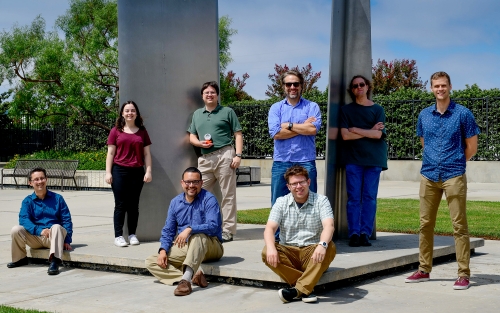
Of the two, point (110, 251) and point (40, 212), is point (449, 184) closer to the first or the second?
point (110, 251)

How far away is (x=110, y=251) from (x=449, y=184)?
3.58m

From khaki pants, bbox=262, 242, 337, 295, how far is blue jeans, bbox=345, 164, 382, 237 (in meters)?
1.82

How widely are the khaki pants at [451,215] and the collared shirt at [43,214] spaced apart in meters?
3.70

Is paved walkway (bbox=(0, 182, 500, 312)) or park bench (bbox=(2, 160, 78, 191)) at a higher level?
park bench (bbox=(2, 160, 78, 191))

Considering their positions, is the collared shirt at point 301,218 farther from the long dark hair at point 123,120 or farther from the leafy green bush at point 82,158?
the leafy green bush at point 82,158

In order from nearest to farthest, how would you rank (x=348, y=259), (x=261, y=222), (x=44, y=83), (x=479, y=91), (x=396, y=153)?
(x=348, y=259), (x=261, y=222), (x=479, y=91), (x=396, y=153), (x=44, y=83)

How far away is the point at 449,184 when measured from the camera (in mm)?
6254

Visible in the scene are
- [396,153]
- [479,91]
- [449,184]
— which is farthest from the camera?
[396,153]

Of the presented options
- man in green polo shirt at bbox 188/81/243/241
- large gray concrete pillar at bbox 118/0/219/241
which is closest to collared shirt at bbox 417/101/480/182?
man in green polo shirt at bbox 188/81/243/241

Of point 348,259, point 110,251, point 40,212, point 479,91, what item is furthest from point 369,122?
point 479,91

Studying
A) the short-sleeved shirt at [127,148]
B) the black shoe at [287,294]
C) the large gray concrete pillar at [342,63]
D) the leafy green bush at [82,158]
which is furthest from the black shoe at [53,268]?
the leafy green bush at [82,158]

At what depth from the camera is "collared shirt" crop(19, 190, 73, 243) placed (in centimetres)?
760

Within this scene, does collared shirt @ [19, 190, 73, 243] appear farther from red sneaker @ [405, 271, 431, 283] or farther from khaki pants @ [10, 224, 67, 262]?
red sneaker @ [405, 271, 431, 283]

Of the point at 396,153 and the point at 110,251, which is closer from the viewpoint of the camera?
the point at 110,251
